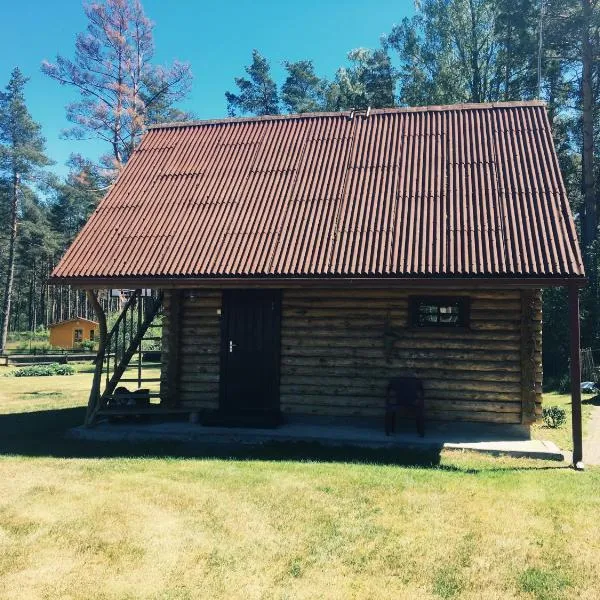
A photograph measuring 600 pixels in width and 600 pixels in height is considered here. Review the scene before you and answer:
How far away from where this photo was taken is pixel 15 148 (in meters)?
38.3

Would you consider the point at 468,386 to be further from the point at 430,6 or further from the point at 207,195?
the point at 430,6

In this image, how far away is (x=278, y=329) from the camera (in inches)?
393

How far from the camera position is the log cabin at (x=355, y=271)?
28.7ft

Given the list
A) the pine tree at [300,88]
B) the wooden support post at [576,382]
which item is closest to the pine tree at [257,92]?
the pine tree at [300,88]

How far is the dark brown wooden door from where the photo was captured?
393 inches

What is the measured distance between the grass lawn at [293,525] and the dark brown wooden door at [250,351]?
1.71 meters

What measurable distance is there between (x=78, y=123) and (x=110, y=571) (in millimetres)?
28198

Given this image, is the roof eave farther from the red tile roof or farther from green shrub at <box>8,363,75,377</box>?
green shrub at <box>8,363,75,377</box>

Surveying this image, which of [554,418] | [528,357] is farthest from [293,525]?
[554,418]

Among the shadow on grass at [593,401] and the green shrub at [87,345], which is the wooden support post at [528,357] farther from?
the green shrub at [87,345]

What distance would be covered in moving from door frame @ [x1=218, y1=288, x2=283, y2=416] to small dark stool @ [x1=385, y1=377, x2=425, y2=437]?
2029 mm

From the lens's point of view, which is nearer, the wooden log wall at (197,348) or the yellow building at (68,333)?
the wooden log wall at (197,348)

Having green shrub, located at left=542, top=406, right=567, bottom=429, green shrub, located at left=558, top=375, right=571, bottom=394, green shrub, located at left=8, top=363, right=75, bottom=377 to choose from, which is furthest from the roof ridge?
green shrub, located at left=8, top=363, right=75, bottom=377

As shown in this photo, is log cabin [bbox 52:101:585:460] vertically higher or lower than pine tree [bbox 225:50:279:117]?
lower
